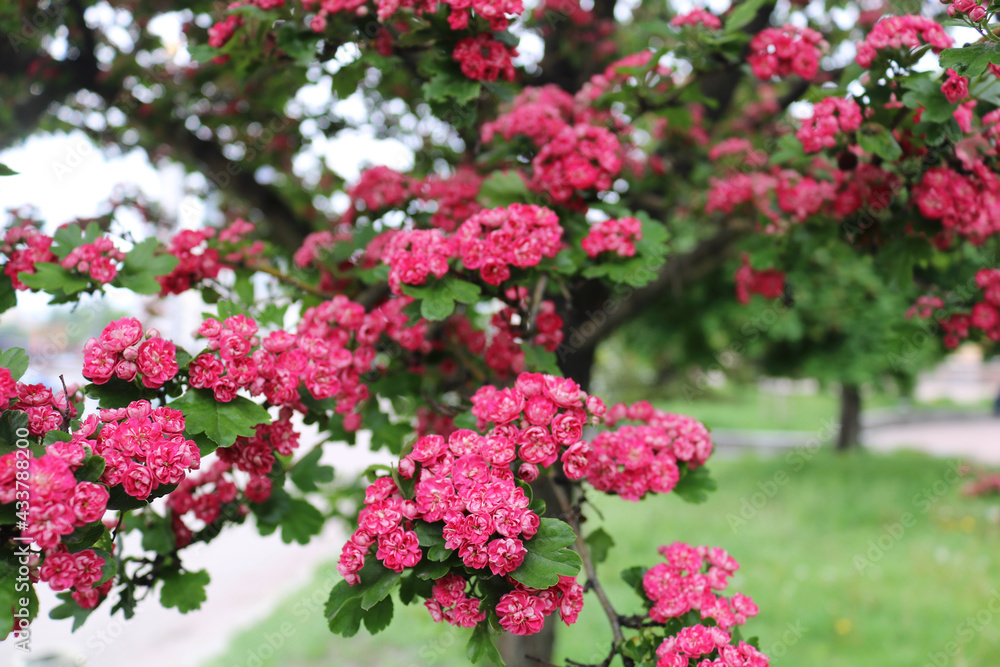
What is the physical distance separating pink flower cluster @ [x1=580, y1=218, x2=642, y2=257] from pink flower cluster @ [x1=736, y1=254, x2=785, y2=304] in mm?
1233

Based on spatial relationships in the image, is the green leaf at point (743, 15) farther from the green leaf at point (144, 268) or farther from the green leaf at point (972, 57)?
the green leaf at point (144, 268)

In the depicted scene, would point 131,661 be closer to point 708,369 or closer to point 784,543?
point 784,543

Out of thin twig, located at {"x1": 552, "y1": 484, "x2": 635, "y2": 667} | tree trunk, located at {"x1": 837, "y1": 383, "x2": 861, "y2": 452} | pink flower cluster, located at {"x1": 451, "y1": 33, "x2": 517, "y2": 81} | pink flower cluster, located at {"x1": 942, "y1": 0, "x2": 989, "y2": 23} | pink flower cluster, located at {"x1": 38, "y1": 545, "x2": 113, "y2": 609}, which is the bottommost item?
tree trunk, located at {"x1": 837, "y1": 383, "x2": 861, "y2": 452}

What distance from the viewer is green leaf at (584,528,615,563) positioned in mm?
2205

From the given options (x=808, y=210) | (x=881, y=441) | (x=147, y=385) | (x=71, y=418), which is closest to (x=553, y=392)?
(x=147, y=385)

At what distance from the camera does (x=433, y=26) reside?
1983mm

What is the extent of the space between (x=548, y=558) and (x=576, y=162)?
1.29m

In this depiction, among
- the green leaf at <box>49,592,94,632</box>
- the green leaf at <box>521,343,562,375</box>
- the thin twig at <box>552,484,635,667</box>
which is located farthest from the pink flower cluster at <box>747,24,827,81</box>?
the green leaf at <box>49,592,94,632</box>

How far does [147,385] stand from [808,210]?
2.34m

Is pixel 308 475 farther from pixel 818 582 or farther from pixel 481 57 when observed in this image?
pixel 818 582

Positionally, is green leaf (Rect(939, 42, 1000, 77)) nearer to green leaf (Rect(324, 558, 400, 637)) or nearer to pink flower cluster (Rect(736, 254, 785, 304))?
pink flower cluster (Rect(736, 254, 785, 304))

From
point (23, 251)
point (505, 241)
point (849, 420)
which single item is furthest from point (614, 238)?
point (849, 420)

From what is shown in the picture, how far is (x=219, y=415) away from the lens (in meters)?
1.55

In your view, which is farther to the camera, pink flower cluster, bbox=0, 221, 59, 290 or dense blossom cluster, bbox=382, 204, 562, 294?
pink flower cluster, bbox=0, 221, 59, 290
